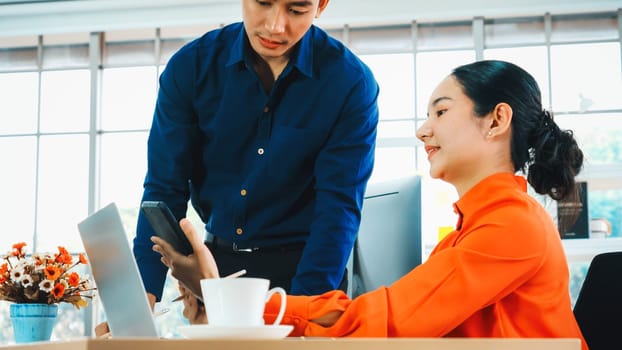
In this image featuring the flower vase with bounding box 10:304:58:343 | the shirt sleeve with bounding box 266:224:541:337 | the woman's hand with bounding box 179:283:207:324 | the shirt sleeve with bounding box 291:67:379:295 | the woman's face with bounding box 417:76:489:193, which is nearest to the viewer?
the shirt sleeve with bounding box 266:224:541:337

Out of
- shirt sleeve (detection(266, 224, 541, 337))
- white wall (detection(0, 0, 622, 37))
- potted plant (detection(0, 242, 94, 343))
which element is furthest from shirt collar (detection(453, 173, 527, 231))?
white wall (detection(0, 0, 622, 37))

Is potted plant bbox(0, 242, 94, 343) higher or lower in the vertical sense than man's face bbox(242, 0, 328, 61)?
lower

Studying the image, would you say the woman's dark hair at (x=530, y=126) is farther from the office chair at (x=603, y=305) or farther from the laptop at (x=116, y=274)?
the laptop at (x=116, y=274)

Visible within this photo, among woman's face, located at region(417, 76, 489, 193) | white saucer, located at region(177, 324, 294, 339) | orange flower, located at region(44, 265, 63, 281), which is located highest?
woman's face, located at region(417, 76, 489, 193)

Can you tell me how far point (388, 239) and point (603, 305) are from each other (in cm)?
51

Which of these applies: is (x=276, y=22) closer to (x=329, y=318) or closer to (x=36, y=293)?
(x=329, y=318)

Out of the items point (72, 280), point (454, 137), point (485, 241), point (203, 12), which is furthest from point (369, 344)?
point (203, 12)

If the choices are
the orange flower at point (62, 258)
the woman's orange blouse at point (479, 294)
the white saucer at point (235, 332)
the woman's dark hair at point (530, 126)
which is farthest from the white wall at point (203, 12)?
the white saucer at point (235, 332)

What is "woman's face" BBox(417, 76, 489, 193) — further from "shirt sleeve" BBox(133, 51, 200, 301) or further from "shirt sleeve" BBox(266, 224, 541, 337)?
"shirt sleeve" BBox(133, 51, 200, 301)

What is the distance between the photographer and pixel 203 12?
6.29 metres

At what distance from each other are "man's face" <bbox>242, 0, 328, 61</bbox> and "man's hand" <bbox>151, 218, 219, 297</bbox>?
0.70m

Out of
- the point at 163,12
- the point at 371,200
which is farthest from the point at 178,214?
the point at 163,12

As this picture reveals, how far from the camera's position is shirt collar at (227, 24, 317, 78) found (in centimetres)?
193

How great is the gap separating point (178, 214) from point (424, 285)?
96cm
